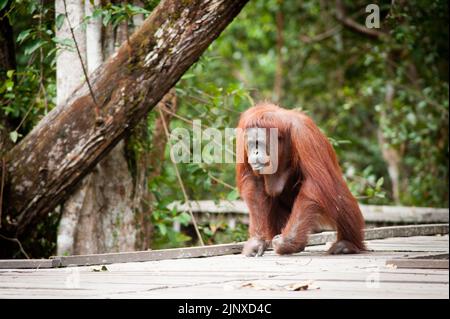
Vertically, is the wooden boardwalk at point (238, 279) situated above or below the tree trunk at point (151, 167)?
below

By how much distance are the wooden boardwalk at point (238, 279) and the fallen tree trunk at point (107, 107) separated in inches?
45.0

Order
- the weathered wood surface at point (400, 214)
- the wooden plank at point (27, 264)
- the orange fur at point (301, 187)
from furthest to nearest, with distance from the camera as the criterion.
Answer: the weathered wood surface at point (400, 214) < the orange fur at point (301, 187) < the wooden plank at point (27, 264)

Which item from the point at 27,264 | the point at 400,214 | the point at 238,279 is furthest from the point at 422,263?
the point at 400,214

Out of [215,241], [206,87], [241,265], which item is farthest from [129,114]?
[215,241]

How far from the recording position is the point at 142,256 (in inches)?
163

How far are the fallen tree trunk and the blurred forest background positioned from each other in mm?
287

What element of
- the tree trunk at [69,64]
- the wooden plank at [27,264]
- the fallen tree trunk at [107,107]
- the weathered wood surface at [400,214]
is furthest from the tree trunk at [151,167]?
the wooden plank at [27,264]

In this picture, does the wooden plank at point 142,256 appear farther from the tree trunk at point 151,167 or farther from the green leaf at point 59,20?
the green leaf at point 59,20

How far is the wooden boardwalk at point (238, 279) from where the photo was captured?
2545 millimetres

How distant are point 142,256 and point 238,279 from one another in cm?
114

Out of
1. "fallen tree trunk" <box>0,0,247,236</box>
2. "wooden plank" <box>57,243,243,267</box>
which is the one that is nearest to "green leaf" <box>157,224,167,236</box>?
"fallen tree trunk" <box>0,0,247,236</box>

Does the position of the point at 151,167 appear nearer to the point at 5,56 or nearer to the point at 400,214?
the point at 5,56

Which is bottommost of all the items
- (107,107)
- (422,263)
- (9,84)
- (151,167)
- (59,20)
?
(422,263)

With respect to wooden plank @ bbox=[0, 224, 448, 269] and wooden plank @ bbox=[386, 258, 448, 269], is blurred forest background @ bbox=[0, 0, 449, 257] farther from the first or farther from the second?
wooden plank @ bbox=[386, 258, 448, 269]
